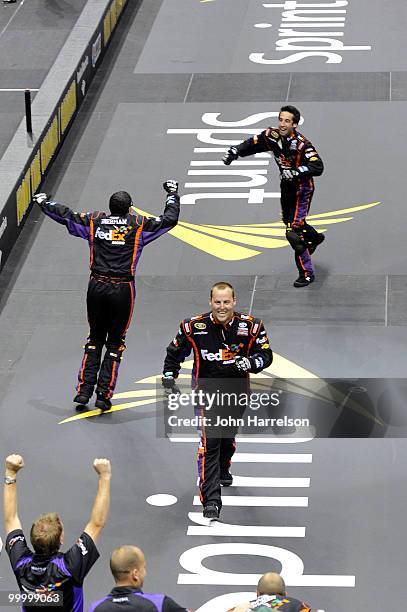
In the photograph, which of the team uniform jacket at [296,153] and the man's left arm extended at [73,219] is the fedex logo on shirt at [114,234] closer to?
the man's left arm extended at [73,219]

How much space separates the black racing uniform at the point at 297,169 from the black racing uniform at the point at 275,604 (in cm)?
770

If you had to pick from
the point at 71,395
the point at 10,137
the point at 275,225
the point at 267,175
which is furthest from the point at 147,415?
the point at 10,137

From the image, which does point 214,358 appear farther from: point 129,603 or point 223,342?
point 129,603

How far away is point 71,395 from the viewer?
14.3 metres

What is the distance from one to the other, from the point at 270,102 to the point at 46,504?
10486 millimetres

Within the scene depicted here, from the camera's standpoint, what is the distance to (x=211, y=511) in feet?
39.8

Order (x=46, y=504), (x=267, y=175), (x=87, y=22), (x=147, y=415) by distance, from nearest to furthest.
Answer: (x=46, y=504) → (x=147, y=415) → (x=267, y=175) → (x=87, y=22)

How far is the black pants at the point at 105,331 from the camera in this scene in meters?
13.8

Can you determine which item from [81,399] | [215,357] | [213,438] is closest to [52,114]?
[81,399]

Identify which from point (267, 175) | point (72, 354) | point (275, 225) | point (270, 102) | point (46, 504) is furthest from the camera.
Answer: point (270, 102)

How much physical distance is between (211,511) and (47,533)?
3573 mm

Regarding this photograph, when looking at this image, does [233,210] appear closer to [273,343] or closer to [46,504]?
[273,343]

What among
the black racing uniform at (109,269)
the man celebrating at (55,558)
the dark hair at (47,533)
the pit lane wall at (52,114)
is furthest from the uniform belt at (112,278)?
the dark hair at (47,533)

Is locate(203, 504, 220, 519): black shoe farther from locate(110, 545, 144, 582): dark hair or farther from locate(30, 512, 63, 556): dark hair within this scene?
locate(110, 545, 144, 582): dark hair
